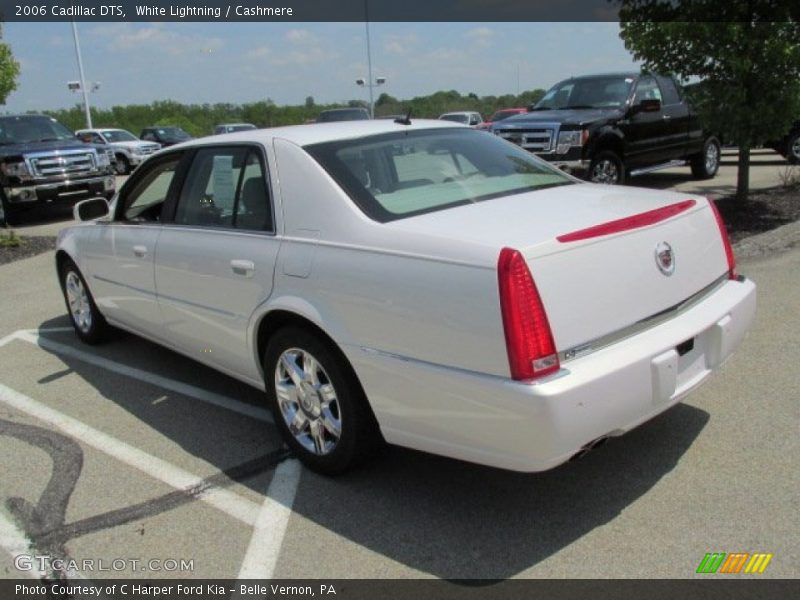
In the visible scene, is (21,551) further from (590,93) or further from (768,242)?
(590,93)

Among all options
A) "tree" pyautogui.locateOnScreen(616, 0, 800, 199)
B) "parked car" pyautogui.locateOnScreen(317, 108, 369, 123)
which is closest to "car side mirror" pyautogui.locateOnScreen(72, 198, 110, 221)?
"tree" pyautogui.locateOnScreen(616, 0, 800, 199)

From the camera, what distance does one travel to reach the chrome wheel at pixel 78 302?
5742 millimetres

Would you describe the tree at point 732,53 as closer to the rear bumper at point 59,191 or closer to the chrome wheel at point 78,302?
the chrome wheel at point 78,302

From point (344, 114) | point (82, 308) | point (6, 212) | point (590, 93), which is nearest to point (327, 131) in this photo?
point (82, 308)

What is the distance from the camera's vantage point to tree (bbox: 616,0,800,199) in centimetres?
807

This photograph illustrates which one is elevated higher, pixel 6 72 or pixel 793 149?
pixel 6 72

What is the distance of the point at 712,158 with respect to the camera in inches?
525

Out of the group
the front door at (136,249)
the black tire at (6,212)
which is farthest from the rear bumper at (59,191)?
the front door at (136,249)

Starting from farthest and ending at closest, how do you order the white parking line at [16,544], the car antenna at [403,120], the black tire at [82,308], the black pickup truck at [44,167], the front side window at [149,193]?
the black pickup truck at [44,167] < the black tire at [82,308] < the front side window at [149,193] < the car antenna at [403,120] < the white parking line at [16,544]

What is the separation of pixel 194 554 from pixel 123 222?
9.06 feet

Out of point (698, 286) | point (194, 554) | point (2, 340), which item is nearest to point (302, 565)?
point (194, 554)

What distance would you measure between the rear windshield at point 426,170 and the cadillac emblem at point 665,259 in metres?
0.81

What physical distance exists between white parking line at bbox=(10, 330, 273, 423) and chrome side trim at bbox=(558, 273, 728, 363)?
2.20 m

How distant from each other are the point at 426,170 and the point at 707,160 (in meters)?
11.1
